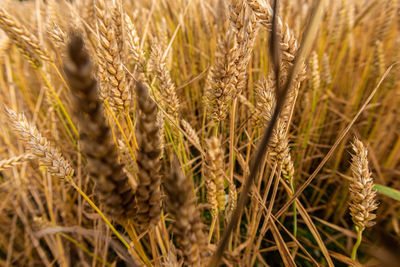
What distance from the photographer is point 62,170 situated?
44 centimetres

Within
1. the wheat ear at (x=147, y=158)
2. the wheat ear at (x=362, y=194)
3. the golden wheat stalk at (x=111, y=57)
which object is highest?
the golden wheat stalk at (x=111, y=57)

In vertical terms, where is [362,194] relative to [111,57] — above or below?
below

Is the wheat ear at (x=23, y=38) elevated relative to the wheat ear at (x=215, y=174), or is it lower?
elevated

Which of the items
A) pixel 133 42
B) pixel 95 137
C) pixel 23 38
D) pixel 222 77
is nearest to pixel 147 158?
pixel 95 137

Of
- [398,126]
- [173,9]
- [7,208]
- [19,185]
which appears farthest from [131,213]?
[173,9]

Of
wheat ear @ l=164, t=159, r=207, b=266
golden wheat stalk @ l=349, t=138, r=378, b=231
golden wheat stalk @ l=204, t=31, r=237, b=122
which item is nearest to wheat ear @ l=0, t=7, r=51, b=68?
golden wheat stalk @ l=204, t=31, r=237, b=122

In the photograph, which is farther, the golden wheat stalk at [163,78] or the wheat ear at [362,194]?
the golden wheat stalk at [163,78]

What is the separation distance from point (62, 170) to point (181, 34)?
1308 mm

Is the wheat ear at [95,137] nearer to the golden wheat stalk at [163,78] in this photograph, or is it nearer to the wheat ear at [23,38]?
the golden wheat stalk at [163,78]

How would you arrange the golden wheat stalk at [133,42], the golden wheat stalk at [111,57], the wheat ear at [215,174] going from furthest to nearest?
the golden wheat stalk at [133,42] < the golden wheat stalk at [111,57] < the wheat ear at [215,174]

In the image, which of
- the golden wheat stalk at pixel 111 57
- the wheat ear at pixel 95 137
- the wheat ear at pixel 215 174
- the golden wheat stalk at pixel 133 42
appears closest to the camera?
the wheat ear at pixel 95 137

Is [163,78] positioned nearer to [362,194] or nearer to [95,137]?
[95,137]

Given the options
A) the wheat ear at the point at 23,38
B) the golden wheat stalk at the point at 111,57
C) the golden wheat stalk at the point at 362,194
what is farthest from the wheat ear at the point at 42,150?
the golden wheat stalk at the point at 362,194

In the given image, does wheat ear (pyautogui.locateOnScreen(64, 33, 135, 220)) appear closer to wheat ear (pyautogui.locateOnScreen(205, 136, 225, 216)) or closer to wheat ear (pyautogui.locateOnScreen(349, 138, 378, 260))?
wheat ear (pyautogui.locateOnScreen(205, 136, 225, 216))
